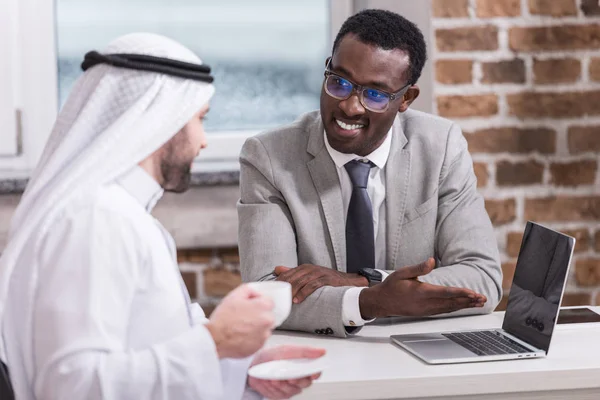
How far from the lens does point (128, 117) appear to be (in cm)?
126

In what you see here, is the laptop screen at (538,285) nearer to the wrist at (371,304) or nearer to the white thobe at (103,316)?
the wrist at (371,304)

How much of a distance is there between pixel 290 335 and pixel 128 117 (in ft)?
3.02

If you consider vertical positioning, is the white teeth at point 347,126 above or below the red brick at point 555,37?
below

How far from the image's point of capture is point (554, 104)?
2863 millimetres

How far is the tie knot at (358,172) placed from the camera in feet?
7.62

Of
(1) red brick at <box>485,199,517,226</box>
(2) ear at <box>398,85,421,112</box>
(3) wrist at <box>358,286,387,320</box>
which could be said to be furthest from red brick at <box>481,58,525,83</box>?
(3) wrist at <box>358,286,387,320</box>

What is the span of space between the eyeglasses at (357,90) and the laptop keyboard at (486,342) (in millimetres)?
606

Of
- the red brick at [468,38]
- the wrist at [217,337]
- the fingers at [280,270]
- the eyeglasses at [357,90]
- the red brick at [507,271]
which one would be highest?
the red brick at [468,38]

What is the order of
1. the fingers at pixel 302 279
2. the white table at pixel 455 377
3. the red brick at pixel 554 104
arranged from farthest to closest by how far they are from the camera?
the red brick at pixel 554 104 → the fingers at pixel 302 279 → the white table at pixel 455 377

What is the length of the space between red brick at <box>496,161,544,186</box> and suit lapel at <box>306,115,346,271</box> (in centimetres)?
75

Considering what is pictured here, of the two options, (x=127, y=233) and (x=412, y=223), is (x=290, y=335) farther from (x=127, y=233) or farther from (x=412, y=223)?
(x=127, y=233)

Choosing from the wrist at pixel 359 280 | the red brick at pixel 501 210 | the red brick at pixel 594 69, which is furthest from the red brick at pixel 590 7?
the wrist at pixel 359 280

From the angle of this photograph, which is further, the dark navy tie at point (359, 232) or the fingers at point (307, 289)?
the dark navy tie at point (359, 232)

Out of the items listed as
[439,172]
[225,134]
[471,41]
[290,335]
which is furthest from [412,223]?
[225,134]
